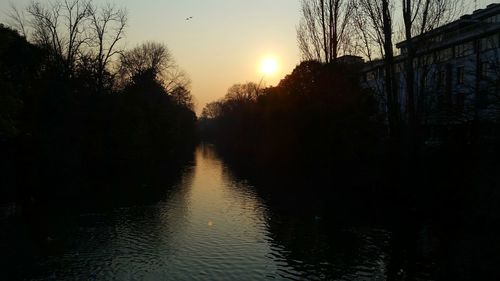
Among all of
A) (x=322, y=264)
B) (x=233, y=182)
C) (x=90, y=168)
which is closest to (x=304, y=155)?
(x=233, y=182)

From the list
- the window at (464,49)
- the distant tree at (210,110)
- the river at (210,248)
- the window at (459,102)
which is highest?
the distant tree at (210,110)

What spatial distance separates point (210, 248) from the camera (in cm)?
1758

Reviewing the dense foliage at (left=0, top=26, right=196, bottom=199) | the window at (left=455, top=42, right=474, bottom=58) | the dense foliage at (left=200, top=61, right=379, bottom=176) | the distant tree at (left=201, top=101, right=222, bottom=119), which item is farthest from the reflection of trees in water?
the distant tree at (left=201, top=101, right=222, bottom=119)

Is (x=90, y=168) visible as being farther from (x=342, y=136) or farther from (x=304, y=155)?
(x=342, y=136)

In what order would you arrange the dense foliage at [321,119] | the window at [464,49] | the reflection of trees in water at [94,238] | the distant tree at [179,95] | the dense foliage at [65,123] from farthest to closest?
the distant tree at [179,95], the window at [464,49], the dense foliage at [321,119], the dense foliage at [65,123], the reflection of trees in water at [94,238]

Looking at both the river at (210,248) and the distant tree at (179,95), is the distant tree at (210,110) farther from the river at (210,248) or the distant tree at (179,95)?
the river at (210,248)

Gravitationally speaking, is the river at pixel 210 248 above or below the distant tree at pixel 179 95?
below

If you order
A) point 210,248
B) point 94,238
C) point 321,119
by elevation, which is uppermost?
point 321,119

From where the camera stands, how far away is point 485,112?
63.9 ft

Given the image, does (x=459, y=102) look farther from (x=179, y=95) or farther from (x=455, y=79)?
(x=179, y=95)

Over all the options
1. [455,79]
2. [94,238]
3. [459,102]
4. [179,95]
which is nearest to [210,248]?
[94,238]

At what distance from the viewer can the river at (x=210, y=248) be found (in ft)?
48.3

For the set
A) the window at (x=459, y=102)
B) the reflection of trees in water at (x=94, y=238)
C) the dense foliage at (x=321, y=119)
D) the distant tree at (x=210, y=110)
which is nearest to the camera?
the reflection of trees in water at (x=94, y=238)

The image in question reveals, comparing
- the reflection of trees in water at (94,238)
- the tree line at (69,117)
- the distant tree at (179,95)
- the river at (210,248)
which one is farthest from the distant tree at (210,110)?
the river at (210,248)
